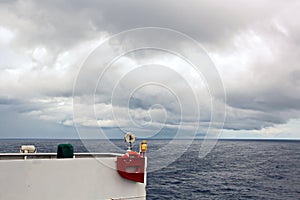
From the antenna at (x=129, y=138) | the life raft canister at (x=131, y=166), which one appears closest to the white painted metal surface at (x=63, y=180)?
the life raft canister at (x=131, y=166)

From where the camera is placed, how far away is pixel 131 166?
1595 cm

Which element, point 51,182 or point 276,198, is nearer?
point 51,182

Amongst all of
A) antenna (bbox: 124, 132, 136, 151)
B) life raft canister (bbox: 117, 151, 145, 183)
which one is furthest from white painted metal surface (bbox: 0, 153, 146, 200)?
antenna (bbox: 124, 132, 136, 151)

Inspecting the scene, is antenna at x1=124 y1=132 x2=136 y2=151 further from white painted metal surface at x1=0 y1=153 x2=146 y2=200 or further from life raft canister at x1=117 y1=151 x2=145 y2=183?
white painted metal surface at x1=0 y1=153 x2=146 y2=200

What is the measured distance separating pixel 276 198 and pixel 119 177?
32.9 meters

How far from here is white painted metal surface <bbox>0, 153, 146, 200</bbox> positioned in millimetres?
12945

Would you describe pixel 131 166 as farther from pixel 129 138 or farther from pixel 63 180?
pixel 63 180

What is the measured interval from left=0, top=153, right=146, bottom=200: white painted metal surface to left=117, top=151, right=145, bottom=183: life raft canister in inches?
13.7

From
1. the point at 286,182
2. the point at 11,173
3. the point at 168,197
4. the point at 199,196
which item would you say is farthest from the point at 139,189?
the point at 286,182

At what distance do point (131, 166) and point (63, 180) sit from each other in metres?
3.70

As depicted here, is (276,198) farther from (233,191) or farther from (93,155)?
(93,155)

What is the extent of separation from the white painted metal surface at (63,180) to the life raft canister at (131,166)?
348 millimetres

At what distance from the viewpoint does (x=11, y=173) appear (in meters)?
12.9

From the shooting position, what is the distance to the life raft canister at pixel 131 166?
51.7ft
